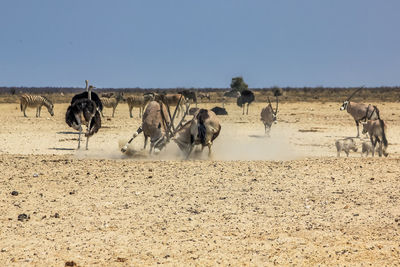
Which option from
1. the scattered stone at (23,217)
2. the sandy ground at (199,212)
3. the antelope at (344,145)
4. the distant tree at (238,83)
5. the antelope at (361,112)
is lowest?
the scattered stone at (23,217)

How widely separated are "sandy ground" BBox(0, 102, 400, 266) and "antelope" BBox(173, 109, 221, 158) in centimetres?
237

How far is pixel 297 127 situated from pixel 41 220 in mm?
20757

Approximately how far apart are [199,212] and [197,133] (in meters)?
5.87

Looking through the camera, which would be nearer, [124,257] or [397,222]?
[124,257]

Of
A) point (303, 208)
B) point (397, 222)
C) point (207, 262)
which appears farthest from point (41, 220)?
point (397, 222)

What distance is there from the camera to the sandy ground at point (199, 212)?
5.82 meters

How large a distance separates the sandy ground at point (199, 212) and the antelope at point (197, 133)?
7.79 feet

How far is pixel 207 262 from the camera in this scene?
557 cm

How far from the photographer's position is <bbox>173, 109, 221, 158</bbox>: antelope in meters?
13.1

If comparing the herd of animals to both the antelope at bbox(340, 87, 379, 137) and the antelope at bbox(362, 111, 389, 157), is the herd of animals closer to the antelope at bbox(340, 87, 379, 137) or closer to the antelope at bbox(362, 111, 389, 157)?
the antelope at bbox(362, 111, 389, 157)

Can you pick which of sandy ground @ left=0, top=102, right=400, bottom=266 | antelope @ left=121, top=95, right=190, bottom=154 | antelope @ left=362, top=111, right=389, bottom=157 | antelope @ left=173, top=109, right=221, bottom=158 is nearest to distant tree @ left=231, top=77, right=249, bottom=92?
antelope @ left=362, top=111, right=389, bottom=157

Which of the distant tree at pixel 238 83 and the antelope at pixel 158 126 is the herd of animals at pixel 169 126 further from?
the distant tree at pixel 238 83

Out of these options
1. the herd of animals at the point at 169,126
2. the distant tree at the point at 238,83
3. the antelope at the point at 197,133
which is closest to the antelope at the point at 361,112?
the herd of animals at the point at 169,126

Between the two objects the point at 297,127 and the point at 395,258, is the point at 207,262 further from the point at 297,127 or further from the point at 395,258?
the point at 297,127
